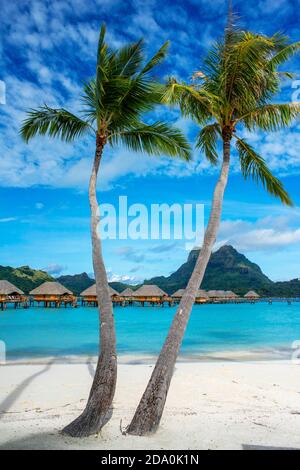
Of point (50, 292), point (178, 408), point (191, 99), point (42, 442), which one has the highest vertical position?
point (191, 99)

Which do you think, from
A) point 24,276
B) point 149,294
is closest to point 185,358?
point 149,294

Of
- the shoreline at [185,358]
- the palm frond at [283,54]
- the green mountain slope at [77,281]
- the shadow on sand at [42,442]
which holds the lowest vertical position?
the shoreline at [185,358]

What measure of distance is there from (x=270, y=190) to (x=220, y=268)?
143332 mm

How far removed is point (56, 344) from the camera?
22.9m

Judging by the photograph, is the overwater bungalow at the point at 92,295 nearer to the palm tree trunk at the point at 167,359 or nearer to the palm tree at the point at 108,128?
the palm tree at the point at 108,128

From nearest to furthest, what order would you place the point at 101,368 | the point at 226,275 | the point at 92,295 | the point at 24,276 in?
1. the point at 101,368
2. the point at 92,295
3. the point at 24,276
4. the point at 226,275

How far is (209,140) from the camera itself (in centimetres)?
796

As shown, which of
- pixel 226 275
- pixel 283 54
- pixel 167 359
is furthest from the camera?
pixel 226 275

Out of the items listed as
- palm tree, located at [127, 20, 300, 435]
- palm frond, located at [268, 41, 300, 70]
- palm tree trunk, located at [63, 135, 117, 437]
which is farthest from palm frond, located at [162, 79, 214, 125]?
palm tree trunk, located at [63, 135, 117, 437]

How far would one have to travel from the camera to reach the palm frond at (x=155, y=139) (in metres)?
7.39

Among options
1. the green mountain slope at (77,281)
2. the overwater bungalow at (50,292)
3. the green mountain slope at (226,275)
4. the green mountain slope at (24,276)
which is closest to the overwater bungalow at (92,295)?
the overwater bungalow at (50,292)

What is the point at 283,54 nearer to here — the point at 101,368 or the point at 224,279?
the point at 101,368

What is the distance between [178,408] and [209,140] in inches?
208
